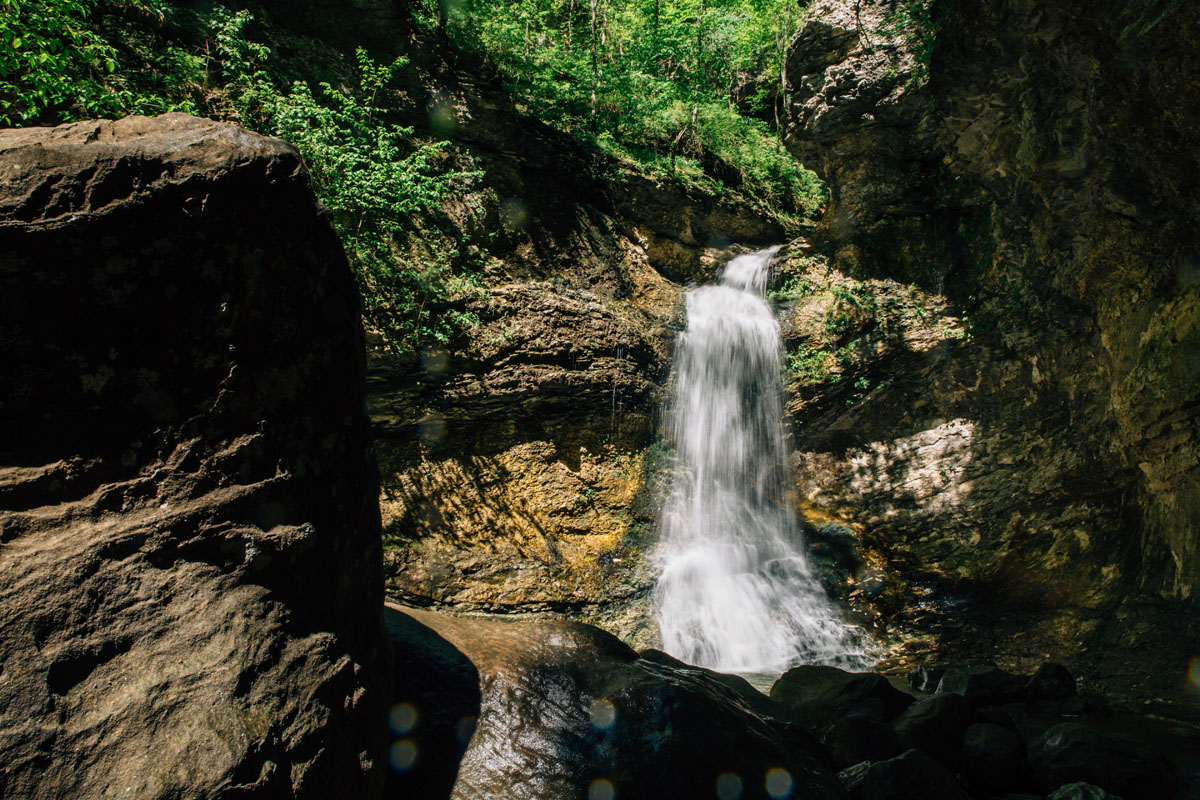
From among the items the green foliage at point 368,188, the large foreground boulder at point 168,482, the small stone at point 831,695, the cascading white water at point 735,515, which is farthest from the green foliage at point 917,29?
the large foreground boulder at point 168,482

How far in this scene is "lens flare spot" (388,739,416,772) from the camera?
264cm

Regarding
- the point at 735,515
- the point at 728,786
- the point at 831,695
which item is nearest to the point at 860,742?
the point at 831,695

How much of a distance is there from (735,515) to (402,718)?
7552mm

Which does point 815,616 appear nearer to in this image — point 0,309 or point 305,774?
point 305,774

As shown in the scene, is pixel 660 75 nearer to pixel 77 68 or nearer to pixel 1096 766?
pixel 77 68

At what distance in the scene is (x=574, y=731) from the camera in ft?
9.40

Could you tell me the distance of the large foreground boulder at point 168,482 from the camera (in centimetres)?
182

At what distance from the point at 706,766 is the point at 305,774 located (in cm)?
164

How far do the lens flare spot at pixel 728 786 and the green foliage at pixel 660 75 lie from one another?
1051 centimetres

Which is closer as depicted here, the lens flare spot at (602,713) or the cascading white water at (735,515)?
the lens flare spot at (602,713)

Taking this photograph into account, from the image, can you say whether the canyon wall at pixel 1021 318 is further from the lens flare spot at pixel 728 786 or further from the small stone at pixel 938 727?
the lens flare spot at pixel 728 786

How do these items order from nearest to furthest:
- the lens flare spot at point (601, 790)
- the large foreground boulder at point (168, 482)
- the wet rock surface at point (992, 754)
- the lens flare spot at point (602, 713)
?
the large foreground boulder at point (168, 482) < the lens flare spot at point (601, 790) < the lens flare spot at point (602, 713) < the wet rock surface at point (992, 754)

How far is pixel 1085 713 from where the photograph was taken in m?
5.29

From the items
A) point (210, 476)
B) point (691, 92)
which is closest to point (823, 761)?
point (210, 476)
